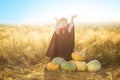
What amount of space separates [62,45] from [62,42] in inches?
1.3

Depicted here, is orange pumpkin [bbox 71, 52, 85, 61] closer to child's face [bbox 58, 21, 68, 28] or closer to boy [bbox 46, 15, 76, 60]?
boy [bbox 46, 15, 76, 60]

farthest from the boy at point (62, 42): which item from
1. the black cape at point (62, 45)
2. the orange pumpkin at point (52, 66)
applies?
the orange pumpkin at point (52, 66)

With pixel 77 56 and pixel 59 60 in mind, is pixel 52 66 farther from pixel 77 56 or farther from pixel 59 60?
pixel 77 56

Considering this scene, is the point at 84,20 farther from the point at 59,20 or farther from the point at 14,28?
the point at 14,28

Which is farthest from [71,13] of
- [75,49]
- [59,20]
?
[75,49]

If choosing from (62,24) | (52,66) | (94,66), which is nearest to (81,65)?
(94,66)

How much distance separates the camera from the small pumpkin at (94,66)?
2.97m

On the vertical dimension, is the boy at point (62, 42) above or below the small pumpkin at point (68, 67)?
above

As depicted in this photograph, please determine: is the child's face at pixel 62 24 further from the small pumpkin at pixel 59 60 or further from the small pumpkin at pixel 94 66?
the small pumpkin at pixel 94 66

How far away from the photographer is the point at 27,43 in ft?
10.2

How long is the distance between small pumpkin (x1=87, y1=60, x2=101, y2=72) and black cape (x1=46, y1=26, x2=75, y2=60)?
0.23m

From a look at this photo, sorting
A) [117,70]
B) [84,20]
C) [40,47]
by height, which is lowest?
[117,70]

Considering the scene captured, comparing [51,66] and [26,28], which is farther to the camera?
[26,28]

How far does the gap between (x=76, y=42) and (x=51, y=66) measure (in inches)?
14.4
